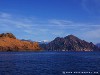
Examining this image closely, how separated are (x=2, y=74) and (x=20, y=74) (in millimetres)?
4635

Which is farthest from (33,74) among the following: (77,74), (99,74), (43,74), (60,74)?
(99,74)

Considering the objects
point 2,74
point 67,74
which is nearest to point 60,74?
point 67,74

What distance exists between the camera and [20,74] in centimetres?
6312

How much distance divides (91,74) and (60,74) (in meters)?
7.97

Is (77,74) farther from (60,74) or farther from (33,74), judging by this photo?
(33,74)

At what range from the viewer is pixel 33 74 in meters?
63.1

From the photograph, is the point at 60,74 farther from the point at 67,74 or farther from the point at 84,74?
the point at 84,74

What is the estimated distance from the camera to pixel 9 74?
207 ft

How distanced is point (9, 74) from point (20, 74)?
2.85 m

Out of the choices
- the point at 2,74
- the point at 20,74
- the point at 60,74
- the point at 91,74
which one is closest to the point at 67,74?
the point at 60,74

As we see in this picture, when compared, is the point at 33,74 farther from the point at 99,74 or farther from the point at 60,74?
the point at 99,74

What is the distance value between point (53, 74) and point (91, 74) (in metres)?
9.78

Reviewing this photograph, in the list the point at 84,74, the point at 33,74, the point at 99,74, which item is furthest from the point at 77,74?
the point at 33,74

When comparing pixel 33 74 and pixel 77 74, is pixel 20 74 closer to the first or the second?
pixel 33 74
